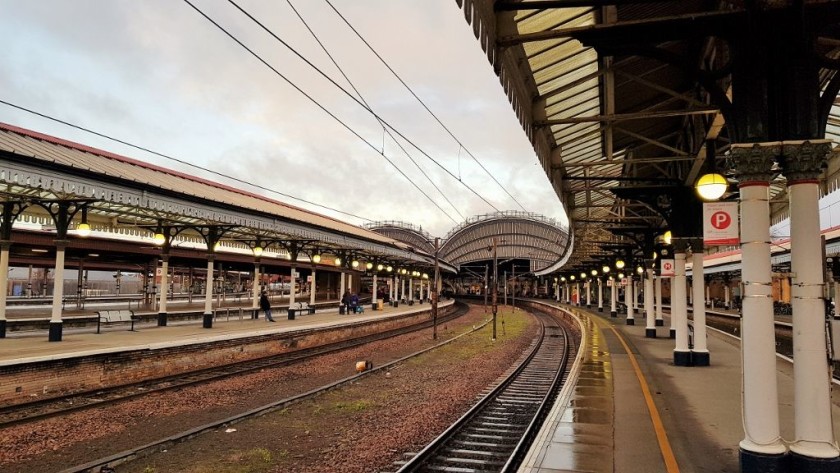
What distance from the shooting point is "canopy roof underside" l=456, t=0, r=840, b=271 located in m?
6.87

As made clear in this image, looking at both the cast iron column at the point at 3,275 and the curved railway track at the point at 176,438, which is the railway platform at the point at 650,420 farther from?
the cast iron column at the point at 3,275

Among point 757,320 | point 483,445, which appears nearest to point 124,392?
point 483,445

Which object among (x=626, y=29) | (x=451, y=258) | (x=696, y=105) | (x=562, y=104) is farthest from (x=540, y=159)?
(x=451, y=258)

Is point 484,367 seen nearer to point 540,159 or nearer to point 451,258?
point 540,159

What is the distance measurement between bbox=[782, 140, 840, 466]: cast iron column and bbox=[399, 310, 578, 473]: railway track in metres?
3.83

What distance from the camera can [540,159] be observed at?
42.4 ft

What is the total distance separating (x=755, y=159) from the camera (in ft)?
21.5

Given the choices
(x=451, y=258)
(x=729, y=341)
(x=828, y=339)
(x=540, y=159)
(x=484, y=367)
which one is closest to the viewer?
(x=828, y=339)

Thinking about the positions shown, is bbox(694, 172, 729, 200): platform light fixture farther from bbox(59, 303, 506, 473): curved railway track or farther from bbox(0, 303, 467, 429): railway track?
bbox(0, 303, 467, 429): railway track

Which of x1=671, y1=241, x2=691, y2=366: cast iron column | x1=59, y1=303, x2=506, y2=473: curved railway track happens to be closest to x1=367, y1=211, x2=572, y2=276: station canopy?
x1=671, y1=241, x2=691, y2=366: cast iron column

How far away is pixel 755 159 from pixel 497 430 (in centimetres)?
715

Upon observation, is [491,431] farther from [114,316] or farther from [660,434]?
[114,316]

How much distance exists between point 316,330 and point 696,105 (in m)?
21.0

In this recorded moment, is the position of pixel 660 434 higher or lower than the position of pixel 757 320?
lower
